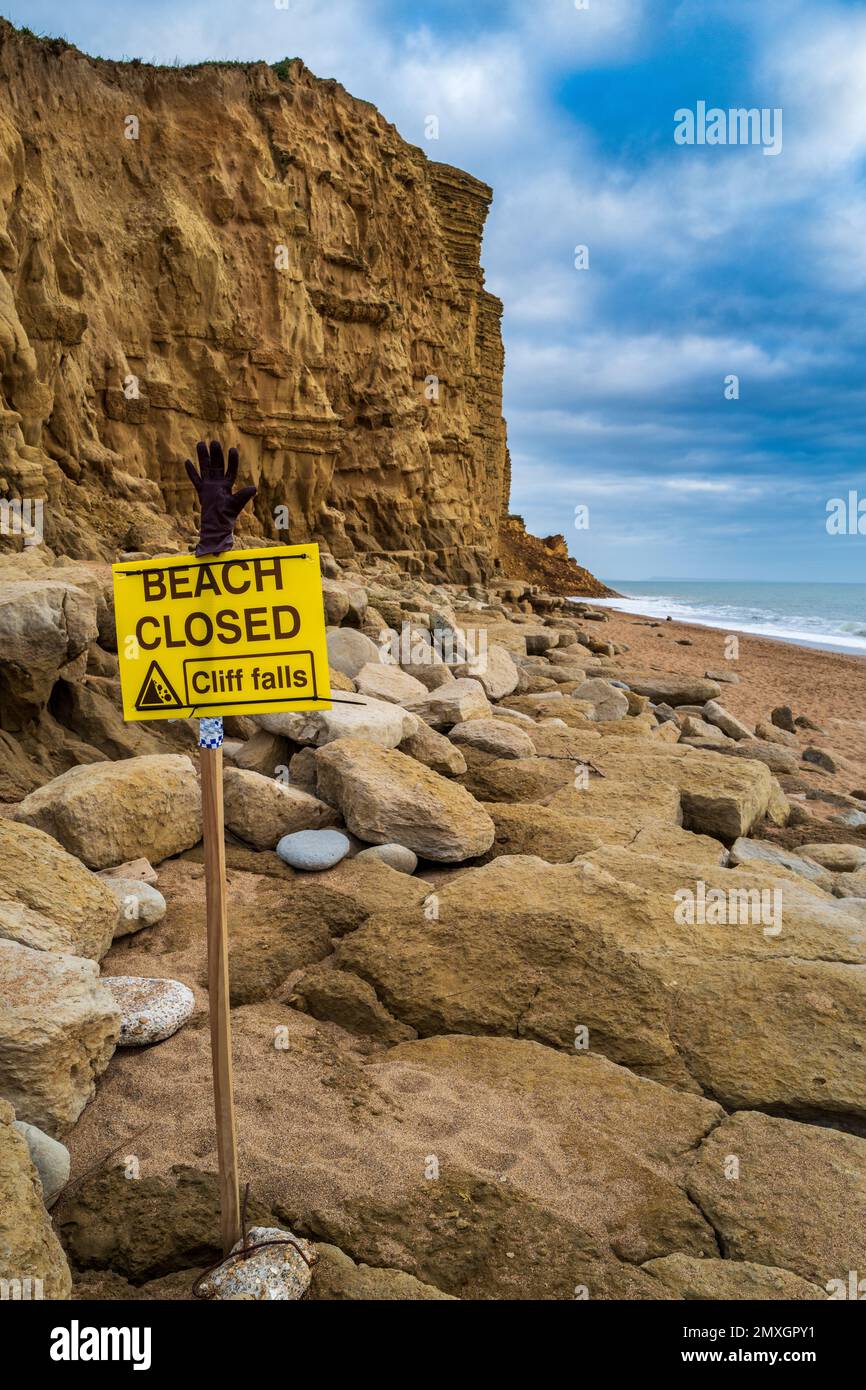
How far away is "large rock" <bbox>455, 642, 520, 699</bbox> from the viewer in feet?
27.3

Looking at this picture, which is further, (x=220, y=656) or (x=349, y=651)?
(x=349, y=651)

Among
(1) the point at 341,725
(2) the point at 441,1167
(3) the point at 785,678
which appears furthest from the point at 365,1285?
(3) the point at 785,678

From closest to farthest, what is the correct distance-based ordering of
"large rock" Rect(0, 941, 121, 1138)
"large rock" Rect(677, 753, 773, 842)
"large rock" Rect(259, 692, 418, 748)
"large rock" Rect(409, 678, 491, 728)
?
"large rock" Rect(0, 941, 121, 1138)
"large rock" Rect(259, 692, 418, 748)
"large rock" Rect(677, 753, 773, 842)
"large rock" Rect(409, 678, 491, 728)

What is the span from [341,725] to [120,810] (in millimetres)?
1509

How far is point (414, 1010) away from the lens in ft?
10.00

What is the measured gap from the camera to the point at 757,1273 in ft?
6.45

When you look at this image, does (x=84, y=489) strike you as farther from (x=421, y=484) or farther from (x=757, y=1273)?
(x=421, y=484)

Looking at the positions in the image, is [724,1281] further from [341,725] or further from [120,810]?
[341,725]

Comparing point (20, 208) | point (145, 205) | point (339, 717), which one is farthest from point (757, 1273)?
point (145, 205)

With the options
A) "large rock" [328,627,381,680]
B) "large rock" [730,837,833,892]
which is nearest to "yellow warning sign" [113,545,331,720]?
"large rock" [730,837,833,892]

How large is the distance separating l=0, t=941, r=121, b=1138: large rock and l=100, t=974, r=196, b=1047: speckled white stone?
18 cm

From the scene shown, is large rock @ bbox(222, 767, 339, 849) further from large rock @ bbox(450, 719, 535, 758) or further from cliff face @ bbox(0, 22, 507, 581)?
cliff face @ bbox(0, 22, 507, 581)

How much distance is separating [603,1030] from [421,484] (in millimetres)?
21485

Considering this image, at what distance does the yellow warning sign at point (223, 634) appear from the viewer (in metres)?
1.89
